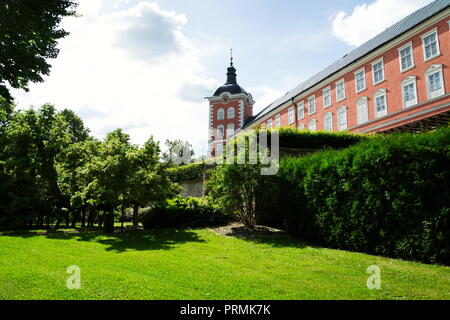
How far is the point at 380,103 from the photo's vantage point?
24.6 meters

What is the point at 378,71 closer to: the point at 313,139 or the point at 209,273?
the point at 313,139

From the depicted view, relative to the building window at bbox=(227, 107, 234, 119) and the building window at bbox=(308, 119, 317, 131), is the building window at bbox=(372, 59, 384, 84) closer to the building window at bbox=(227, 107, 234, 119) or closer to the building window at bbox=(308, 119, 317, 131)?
the building window at bbox=(308, 119, 317, 131)

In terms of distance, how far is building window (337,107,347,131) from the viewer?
28.6 metres

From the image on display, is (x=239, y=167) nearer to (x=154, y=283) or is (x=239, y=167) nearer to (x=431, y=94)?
→ (x=154, y=283)

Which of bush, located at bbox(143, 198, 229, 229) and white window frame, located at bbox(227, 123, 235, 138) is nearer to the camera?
bush, located at bbox(143, 198, 229, 229)

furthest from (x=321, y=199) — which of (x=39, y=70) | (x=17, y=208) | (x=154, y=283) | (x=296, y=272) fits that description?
(x=17, y=208)

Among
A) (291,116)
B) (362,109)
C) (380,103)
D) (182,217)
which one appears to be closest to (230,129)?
(291,116)

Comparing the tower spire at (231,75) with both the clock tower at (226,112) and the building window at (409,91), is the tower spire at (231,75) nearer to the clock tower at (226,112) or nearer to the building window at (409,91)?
the clock tower at (226,112)

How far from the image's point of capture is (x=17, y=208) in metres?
14.2

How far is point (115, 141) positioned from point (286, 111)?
29.9m

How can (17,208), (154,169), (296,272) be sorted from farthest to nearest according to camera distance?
(17,208)
(154,169)
(296,272)

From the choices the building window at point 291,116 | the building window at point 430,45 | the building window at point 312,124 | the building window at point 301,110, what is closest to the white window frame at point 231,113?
the building window at point 291,116

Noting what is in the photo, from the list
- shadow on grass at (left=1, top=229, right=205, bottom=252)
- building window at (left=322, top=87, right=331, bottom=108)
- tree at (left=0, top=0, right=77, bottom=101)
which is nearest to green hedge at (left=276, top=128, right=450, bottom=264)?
shadow on grass at (left=1, top=229, right=205, bottom=252)

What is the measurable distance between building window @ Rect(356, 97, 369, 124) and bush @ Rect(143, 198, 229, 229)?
62.3ft
